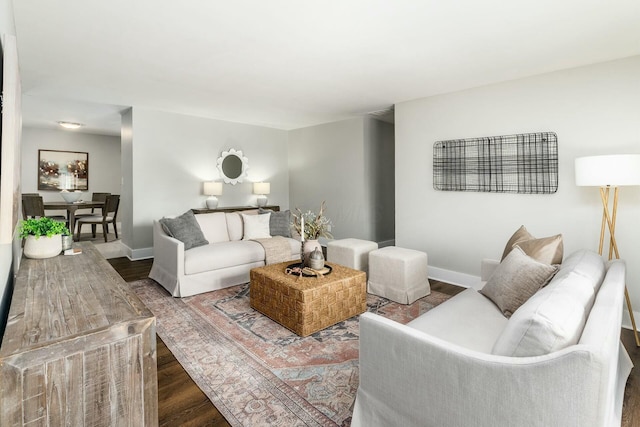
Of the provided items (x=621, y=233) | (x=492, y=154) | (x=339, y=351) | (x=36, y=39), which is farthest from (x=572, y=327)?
(x=36, y=39)

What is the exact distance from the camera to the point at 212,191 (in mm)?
5551

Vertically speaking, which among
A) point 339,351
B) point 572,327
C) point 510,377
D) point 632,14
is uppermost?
point 632,14

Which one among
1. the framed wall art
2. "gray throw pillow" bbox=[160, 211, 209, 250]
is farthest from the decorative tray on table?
the framed wall art

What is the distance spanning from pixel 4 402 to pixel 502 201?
405cm

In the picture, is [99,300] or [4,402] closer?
[4,402]

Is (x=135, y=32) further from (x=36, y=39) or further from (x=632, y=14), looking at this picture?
(x=632, y=14)

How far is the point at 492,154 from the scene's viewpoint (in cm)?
366

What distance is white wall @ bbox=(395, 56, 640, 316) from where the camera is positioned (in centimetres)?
290

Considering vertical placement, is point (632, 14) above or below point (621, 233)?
above

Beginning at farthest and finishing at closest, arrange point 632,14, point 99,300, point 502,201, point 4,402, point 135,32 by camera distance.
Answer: point 502,201 → point 135,32 → point 632,14 → point 99,300 → point 4,402

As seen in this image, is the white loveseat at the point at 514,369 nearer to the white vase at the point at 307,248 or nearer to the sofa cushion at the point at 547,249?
the sofa cushion at the point at 547,249

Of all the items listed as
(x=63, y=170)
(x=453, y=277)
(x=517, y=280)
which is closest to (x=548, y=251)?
(x=517, y=280)

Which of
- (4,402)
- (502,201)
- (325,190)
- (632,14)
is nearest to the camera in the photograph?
(4,402)

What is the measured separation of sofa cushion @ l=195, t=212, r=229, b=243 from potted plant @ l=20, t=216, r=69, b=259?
2.06 meters
